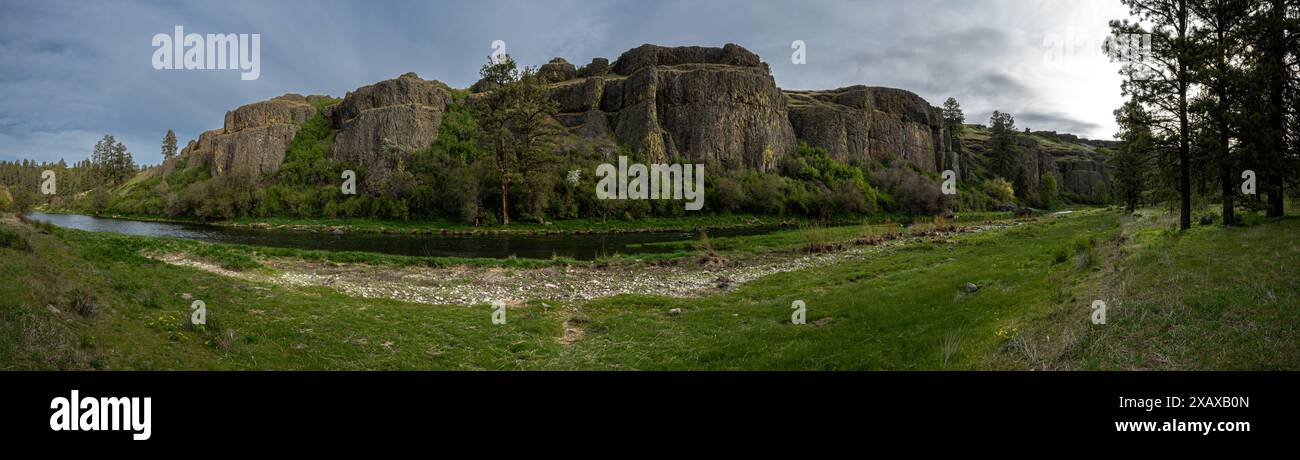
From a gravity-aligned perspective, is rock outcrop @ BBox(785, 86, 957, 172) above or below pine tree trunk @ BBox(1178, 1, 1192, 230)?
above

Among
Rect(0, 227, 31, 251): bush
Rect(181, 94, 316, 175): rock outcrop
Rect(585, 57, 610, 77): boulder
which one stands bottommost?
Rect(0, 227, 31, 251): bush

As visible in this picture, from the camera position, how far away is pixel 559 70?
12725cm

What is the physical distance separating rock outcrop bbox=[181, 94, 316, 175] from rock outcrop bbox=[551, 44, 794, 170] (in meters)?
51.6

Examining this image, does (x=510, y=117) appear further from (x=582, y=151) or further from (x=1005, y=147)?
(x=1005, y=147)

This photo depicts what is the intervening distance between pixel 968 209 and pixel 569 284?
359 ft

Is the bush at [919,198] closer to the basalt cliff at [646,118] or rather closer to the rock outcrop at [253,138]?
the basalt cliff at [646,118]

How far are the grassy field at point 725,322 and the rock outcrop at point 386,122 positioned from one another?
2860 inches

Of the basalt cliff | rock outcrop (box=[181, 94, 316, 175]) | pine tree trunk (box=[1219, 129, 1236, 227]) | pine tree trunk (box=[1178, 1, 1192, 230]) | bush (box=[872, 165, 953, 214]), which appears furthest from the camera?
bush (box=[872, 165, 953, 214])

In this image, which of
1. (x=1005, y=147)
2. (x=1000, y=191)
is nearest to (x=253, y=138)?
(x=1000, y=191)

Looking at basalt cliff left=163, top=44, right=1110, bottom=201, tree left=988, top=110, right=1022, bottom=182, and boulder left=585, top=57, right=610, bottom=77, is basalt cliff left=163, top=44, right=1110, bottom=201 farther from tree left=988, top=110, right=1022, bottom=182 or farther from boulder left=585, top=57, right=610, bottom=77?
tree left=988, top=110, right=1022, bottom=182

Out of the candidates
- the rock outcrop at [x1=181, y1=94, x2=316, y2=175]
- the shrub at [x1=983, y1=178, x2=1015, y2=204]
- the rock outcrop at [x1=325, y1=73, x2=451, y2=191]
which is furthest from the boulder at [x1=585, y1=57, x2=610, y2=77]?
the shrub at [x1=983, y1=178, x2=1015, y2=204]

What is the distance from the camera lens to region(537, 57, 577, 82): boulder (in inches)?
4914

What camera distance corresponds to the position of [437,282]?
21391mm

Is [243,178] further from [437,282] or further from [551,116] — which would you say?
[437,282]
